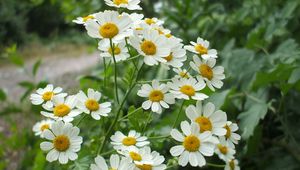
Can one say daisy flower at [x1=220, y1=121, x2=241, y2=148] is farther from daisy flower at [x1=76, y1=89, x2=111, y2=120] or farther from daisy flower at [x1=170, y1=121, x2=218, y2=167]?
daisy flower at [x1=76, y1=89, x2=111, y2=120]

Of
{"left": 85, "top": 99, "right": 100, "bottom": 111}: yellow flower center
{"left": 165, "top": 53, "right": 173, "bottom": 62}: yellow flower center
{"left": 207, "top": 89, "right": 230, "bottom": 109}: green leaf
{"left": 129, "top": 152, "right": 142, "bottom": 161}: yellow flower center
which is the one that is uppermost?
{"left": 165, "top": 53, "right": 173, "bottom": 62}: yellow flower center

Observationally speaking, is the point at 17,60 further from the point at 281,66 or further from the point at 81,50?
the point at 81,50

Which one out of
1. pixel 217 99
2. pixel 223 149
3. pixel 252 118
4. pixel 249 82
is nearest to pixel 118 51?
pixel 223 149

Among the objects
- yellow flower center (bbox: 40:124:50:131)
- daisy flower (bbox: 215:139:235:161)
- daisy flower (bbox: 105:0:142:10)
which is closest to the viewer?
daisy flower (bbox: 105:0:142:10)

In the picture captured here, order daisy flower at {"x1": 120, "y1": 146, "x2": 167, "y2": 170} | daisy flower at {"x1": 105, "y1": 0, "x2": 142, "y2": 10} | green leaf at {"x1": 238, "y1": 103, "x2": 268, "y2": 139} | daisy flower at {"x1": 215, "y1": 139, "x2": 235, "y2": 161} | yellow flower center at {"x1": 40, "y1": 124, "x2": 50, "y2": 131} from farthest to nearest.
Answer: green leaf at {"x1": 238, "y1": 103, "x2": 268, "y2": 139}, yellow flower center at {"x1": 40, "y1": 124, "x2": 50, "y2": 131}, daisy flower at {"x1": 215, "y1": 139, "x2": 235, "y2": 161}, daisy flower at {"x1": 105, "y1": 0, "x2": 142, "y2": 10}, daisy flower at {"x1": 120, "y1": 146, "x2": 167, "y2": 170}

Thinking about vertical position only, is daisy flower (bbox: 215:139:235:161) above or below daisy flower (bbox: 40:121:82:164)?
below

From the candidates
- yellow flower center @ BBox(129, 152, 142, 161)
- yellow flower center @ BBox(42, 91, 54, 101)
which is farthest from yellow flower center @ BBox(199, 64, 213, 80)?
yellow flower center @ BBox(42, 91, 54, 101)

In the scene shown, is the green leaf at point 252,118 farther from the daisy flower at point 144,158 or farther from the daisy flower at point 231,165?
the daisy flower at point 144,158

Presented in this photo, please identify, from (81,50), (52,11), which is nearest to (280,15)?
(81,50)
